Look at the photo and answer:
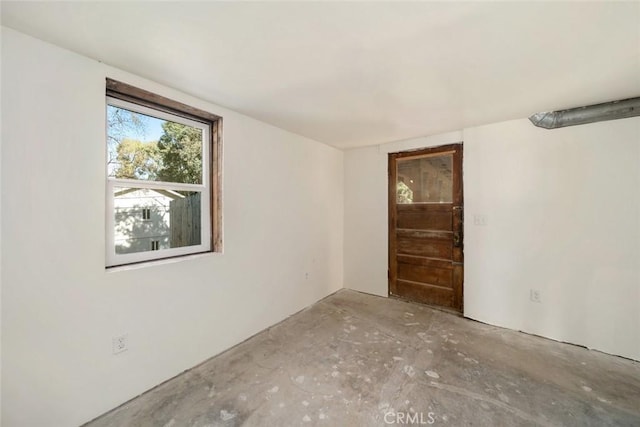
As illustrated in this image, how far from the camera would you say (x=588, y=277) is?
233 cm

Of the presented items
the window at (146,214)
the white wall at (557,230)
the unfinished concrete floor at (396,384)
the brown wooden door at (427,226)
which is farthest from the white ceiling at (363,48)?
the unfinished concrete floor at (396,384)

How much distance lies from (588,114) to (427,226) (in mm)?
1819

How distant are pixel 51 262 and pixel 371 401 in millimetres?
2133

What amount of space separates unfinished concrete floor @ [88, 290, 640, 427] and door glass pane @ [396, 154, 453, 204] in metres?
1.62

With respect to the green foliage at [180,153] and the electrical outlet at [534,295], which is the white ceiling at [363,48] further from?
the electrical outlet at [534,295]

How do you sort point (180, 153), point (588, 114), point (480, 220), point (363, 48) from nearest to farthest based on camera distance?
point (363, 48) → point (180, 153) → point (588, 114) → point (480, 220)

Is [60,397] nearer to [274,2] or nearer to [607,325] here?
[274,2]

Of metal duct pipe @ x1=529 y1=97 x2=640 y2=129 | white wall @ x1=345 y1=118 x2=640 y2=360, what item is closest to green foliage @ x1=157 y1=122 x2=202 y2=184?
white wall @ x1=345 y1=118 x2=640 y2=360

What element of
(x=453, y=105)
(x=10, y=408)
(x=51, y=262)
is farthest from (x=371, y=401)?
(x=453, y=105)

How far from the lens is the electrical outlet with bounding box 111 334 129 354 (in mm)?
1644

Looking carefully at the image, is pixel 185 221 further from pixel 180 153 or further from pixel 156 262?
pixel 180 153

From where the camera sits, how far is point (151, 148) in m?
1.95

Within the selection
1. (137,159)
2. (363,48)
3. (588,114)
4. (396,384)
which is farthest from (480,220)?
(137,159)

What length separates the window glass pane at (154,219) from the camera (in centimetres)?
179
